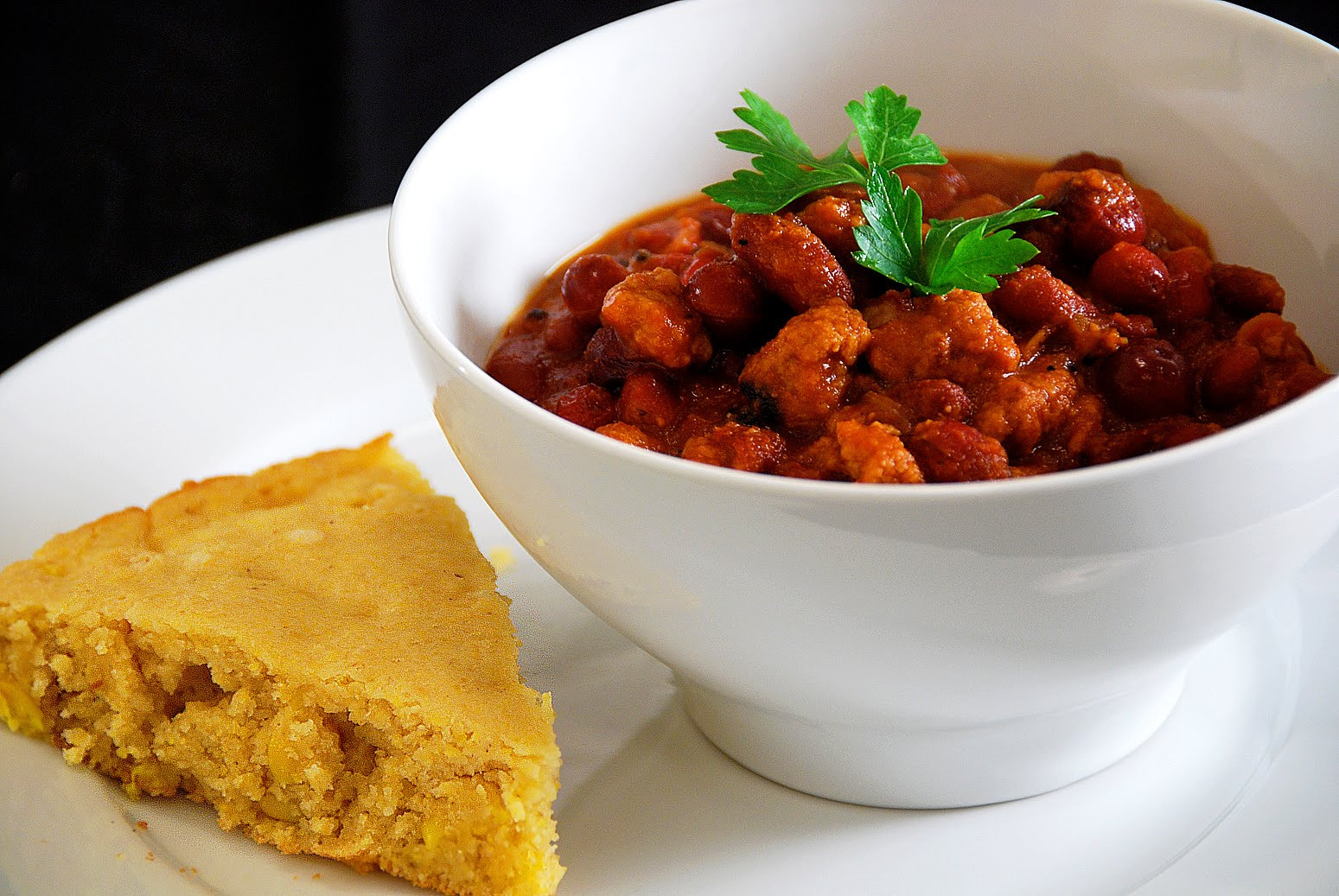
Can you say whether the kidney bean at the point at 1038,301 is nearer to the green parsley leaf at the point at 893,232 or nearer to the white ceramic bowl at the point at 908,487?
the green parsley leaf at the point at 893,232

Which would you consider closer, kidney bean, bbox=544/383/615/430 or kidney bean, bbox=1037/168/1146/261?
kidney bean, bbox=544/383/615/430

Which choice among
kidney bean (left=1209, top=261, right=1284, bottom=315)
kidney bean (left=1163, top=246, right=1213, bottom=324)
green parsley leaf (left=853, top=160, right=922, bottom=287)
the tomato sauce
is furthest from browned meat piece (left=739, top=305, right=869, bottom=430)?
kidney bean (left=1209, top=261, right=1284, bottom=315)

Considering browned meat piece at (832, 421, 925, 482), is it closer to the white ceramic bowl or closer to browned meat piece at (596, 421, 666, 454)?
the white ceramic bowl

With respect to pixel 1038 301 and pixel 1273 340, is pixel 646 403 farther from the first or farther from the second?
pixel 1273 340

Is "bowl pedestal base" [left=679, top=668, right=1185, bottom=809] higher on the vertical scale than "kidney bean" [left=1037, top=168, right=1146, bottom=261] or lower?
lower

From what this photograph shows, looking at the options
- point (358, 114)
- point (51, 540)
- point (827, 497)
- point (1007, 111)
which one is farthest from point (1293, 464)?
point (358, 114)

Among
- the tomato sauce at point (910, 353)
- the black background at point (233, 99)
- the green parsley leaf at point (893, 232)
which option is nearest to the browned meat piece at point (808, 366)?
the tomato sauce at point (910, 353)

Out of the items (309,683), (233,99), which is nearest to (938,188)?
(309,683)

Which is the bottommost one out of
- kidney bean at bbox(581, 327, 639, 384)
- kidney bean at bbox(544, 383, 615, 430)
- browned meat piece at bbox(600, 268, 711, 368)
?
kidney bean at bbox(544, 383, 615, 430)
